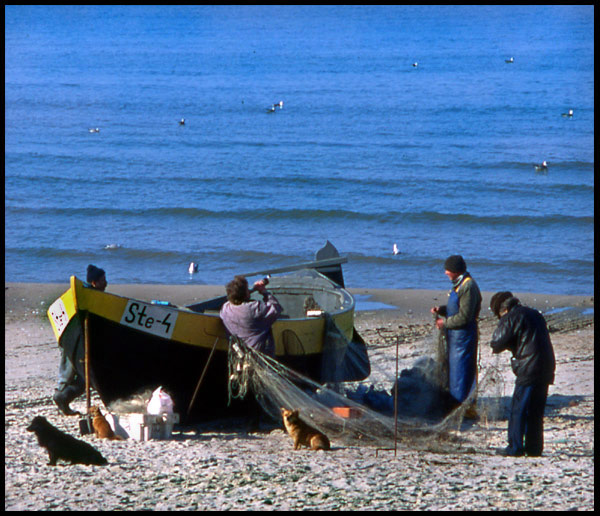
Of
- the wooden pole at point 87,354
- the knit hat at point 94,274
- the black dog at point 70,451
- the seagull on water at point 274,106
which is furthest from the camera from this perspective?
the seagull on water at point 274,106

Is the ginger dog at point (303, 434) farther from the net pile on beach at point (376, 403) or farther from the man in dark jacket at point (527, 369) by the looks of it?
the man in dark jacket at point (527, 369)

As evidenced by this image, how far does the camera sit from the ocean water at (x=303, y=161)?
858 inches

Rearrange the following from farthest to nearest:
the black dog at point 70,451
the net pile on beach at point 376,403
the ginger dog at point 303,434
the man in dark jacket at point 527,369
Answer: the net pile on beach at point 376,403 → the ginger dog at point 303,434 → the man in dark jacket at point 527,369 → the black dog at point 70,451

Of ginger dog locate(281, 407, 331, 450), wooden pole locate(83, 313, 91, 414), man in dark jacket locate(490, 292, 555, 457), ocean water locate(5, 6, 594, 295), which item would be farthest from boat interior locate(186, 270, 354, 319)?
ocean water locate(5, 6, 594, 295)

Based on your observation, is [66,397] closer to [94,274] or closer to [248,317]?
[94,274]

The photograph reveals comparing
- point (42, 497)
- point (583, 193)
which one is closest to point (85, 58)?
point (583, 193)

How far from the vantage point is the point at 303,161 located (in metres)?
33.8

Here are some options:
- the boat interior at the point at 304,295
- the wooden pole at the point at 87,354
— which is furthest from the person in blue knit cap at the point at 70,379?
the boat interior at the point at 304,295

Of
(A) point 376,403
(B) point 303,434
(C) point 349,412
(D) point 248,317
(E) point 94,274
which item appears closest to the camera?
(B) point 303,434

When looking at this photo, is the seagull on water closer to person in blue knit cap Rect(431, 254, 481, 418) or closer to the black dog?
person in blue knit cap Rect(431, 254, 481, 418)

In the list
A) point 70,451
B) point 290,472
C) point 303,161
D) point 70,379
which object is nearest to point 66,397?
point 70,379

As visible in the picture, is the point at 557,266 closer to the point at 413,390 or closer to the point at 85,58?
the point at 413,390

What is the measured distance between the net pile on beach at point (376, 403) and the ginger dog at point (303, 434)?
0.26 m

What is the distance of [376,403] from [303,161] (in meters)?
25.2
